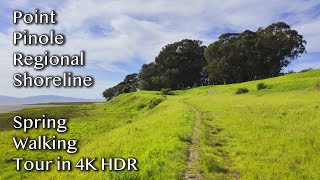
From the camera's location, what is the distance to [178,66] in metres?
132

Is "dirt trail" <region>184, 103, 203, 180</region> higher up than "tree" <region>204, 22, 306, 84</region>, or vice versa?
"tree" <region>204, 22, 306, 84</region>

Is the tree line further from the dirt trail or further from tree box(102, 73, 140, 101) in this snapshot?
the dirt trail

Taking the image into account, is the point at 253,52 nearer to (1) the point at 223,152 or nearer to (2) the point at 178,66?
(2) the point at 178,66

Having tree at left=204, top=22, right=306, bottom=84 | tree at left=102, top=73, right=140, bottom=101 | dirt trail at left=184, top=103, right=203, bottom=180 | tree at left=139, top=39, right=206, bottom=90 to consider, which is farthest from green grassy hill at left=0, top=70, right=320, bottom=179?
tree at left=102, top=73, right=140, bottom=101

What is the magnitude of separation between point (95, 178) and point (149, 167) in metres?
2.31

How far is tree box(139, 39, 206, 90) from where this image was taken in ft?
430

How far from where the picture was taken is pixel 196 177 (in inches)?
513

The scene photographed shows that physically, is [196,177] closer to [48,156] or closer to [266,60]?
[48,156]

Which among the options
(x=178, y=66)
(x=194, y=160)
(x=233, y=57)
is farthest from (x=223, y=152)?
(x=178, y=66)

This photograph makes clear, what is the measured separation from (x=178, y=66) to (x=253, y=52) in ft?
107

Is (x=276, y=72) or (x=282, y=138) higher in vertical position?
(x=276, y=72)

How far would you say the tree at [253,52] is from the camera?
344 feet

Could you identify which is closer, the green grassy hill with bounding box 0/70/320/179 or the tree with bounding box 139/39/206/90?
the green grassy hill with bounding box 0/70/320/179

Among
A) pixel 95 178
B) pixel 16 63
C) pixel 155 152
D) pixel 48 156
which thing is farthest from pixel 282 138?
pixel 48 156
